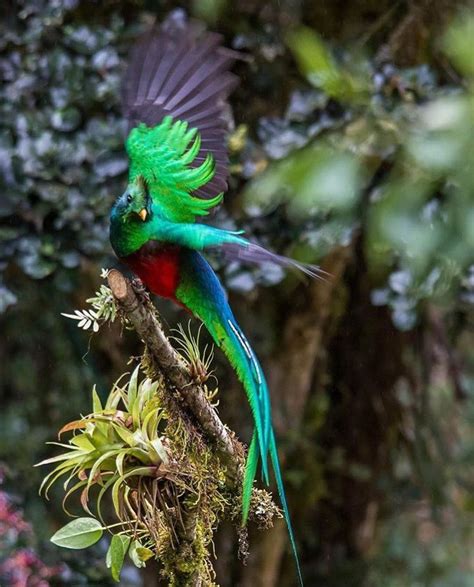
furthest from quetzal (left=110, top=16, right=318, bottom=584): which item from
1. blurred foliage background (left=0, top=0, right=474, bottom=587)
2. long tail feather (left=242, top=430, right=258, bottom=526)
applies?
blurred foliage background (left=0, top=0, right=474, bottom=587)

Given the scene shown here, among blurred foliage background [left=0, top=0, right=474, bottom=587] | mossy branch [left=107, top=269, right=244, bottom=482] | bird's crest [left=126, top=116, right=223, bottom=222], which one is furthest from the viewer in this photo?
blurred foliage background [left=0, top=0, right=474, bottom=587]

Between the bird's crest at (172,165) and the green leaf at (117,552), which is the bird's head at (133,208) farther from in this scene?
the green leaf at (117,552)

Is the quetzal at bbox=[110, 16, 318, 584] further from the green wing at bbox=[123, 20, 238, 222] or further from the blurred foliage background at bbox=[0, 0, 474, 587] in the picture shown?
the blurred foliage background at bbox=[0, 0, 474, 587]

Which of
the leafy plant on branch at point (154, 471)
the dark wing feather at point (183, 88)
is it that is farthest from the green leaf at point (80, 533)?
the dark wing feather at point (183, 88)

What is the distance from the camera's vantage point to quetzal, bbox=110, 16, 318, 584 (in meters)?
1.08

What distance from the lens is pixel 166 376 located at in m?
1.07

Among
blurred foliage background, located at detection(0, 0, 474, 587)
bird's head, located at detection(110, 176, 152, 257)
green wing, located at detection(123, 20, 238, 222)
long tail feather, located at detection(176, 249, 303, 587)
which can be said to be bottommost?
blurred foliage background, located at detection(0, 0, 474, 587)

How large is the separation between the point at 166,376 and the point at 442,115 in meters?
0.41

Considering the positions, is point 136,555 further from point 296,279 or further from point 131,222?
point 296,279

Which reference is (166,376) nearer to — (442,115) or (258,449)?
(258,449)

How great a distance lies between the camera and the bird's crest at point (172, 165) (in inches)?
46.8

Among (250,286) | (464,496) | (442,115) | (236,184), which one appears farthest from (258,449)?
(464,496)

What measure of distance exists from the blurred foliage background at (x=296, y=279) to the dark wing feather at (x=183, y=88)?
8cm

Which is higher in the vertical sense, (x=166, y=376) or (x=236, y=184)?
(x=166, y=376)
